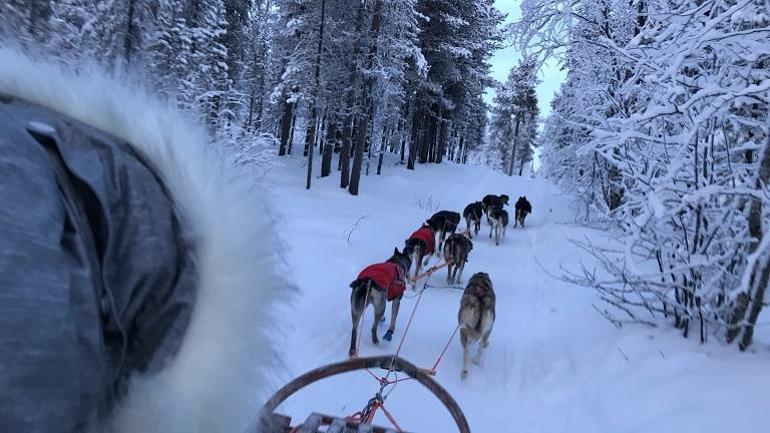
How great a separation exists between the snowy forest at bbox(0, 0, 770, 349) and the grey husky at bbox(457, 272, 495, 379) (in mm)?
1137

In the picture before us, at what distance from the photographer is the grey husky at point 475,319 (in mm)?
5656

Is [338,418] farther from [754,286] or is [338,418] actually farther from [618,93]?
[618,93]

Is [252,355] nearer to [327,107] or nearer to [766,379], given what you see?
[766,379]

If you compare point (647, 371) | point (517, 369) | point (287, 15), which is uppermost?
point (287, 15)

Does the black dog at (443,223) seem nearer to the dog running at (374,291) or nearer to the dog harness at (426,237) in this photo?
the dog harness at (426,237)

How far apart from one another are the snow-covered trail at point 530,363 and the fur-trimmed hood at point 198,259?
0.24 m

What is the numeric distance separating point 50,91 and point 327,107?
1886cm

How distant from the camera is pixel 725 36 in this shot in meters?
3.73

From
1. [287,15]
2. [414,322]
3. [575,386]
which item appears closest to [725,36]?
[575,386]

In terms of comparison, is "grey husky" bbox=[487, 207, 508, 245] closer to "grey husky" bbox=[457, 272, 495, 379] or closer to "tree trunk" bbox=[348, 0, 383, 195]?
"tree trunk" bbox=[348, 0, 383, 195]

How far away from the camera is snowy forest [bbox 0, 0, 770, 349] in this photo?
12.4 feet

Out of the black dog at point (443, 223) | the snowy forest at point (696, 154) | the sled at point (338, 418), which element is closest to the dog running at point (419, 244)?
the black dog at point (443, 223)

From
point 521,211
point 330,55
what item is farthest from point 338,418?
point 330,55

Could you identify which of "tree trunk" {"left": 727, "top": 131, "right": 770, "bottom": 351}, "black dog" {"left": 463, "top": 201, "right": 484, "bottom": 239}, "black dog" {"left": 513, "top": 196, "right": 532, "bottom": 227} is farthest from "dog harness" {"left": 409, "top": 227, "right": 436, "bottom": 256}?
"black dog" {"left": 513, "top": 196, "right": 532, "bottom": 227}
